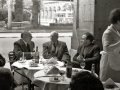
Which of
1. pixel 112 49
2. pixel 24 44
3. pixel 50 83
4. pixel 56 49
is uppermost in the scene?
pixel 112 49

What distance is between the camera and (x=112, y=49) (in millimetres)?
4152

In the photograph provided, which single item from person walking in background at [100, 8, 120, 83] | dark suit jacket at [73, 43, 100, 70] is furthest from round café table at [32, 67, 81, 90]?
dark suit jacket at [73, 43, 100, 70]

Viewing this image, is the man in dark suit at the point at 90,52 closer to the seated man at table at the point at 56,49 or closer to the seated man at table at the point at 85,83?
the seated man at table at the point at 56,49

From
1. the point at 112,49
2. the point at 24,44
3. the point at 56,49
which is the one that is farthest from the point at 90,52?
the point at 24,44

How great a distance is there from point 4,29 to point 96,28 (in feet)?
18.3

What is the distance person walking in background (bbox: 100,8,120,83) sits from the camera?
4.15 m

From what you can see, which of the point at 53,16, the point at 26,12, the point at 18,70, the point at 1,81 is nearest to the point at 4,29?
the point at 26,12

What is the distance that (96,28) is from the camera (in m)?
6.23

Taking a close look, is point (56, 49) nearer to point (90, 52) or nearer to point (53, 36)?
point (53, 36)

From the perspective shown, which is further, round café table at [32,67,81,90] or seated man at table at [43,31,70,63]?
seated man at table at [43,31,70,63]

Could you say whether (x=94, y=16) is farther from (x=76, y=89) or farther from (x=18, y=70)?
(x=76, y=89)

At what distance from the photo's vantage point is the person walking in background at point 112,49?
13.6ft

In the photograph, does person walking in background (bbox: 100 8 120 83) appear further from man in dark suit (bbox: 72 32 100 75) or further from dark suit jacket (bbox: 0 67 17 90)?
dark suit jacket (bbox: 0 67 17 90)

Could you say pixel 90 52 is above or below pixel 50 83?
above
